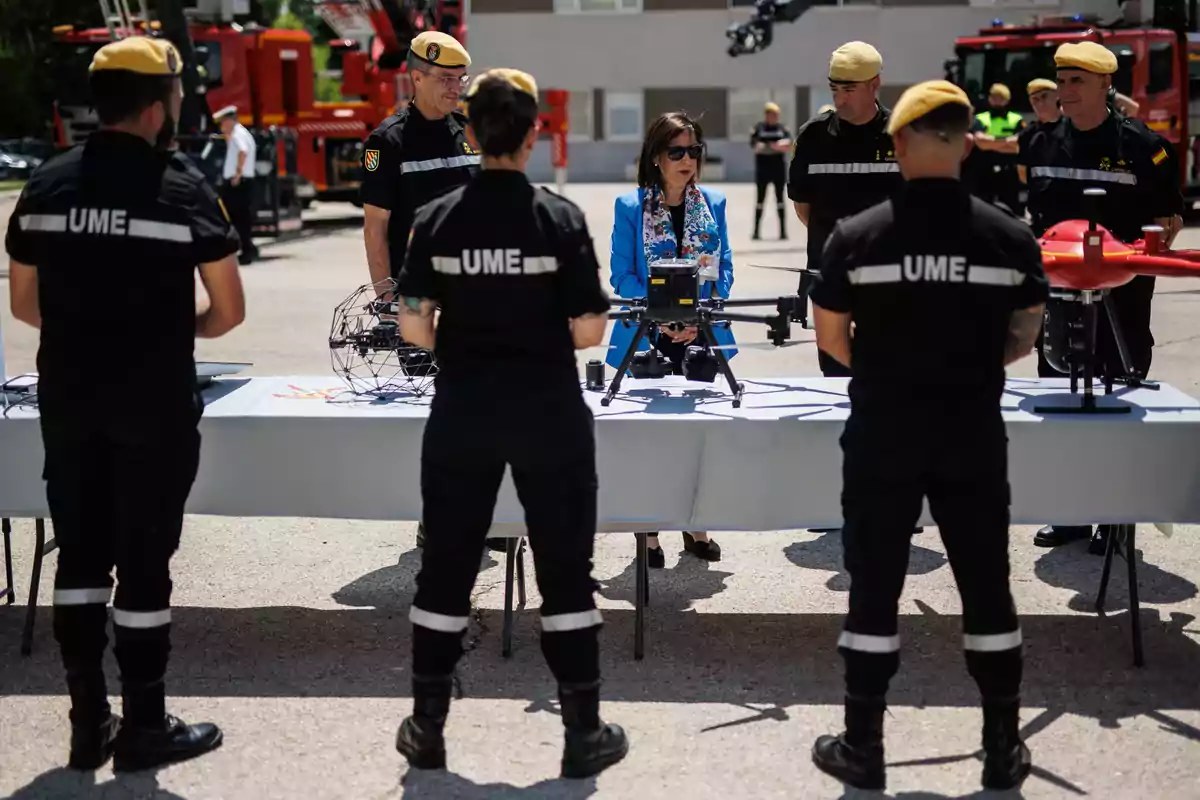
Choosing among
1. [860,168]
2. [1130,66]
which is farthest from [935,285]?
[1130,66]

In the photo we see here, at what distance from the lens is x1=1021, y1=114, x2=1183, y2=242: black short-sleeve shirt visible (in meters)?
6.20

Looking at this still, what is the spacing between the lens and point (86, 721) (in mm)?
4266

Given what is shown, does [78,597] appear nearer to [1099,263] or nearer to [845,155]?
[1099,263]

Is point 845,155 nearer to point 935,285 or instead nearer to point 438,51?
point 438,51

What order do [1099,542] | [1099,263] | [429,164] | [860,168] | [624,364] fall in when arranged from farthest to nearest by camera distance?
[1099,542] < [860,168] < [429,164] < [624,364] < [1099,263]

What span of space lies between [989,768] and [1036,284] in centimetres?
125

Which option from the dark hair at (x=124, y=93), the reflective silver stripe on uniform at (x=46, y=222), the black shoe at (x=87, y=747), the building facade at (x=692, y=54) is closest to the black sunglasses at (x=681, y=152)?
the dark hair at (x=124, y=93)

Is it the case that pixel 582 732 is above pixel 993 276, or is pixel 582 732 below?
below

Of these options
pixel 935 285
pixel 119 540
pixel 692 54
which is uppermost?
pixel 692 54

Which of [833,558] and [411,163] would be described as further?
[833,558]

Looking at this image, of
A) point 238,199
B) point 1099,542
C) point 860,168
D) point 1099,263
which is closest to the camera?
point 1099,263

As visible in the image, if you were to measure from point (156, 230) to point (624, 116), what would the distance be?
140ft

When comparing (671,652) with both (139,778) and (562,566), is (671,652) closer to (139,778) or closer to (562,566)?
(562,566)

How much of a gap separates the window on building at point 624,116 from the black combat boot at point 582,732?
4200 cm
